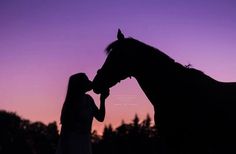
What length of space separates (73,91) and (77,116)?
485 millimetres

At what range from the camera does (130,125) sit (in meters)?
97.2

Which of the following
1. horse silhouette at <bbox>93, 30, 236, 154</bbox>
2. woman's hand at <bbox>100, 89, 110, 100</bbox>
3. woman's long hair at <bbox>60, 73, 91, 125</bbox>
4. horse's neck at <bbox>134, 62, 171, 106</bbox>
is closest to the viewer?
horse silhouette at <bbox>93, 30, 236, 154</bbox>

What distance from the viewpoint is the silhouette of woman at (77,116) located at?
7.91 m

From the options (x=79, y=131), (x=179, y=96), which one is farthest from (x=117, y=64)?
(x=79, y=131)

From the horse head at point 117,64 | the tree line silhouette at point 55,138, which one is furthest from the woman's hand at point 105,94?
the tree line silhouette at point 55,138

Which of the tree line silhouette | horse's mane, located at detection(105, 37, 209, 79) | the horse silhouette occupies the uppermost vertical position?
the tree line silhouette

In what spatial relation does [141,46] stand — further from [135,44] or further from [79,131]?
[79,131]

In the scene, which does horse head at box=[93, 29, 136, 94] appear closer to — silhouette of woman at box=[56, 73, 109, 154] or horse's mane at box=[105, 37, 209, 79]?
horse's mane at box=[105, 37, 209, 79]

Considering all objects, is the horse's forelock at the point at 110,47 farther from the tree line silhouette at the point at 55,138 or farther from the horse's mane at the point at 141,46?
the tree line silhouette at the point at 55,138

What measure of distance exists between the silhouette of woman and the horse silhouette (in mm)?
1657

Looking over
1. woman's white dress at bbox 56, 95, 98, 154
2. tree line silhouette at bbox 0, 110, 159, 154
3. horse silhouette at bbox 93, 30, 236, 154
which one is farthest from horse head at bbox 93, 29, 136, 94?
tree line silhouette at bbox 0, 110, 159, 154

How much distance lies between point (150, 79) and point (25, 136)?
98703mm

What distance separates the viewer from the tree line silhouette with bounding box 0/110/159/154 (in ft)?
276

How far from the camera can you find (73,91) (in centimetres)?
796
